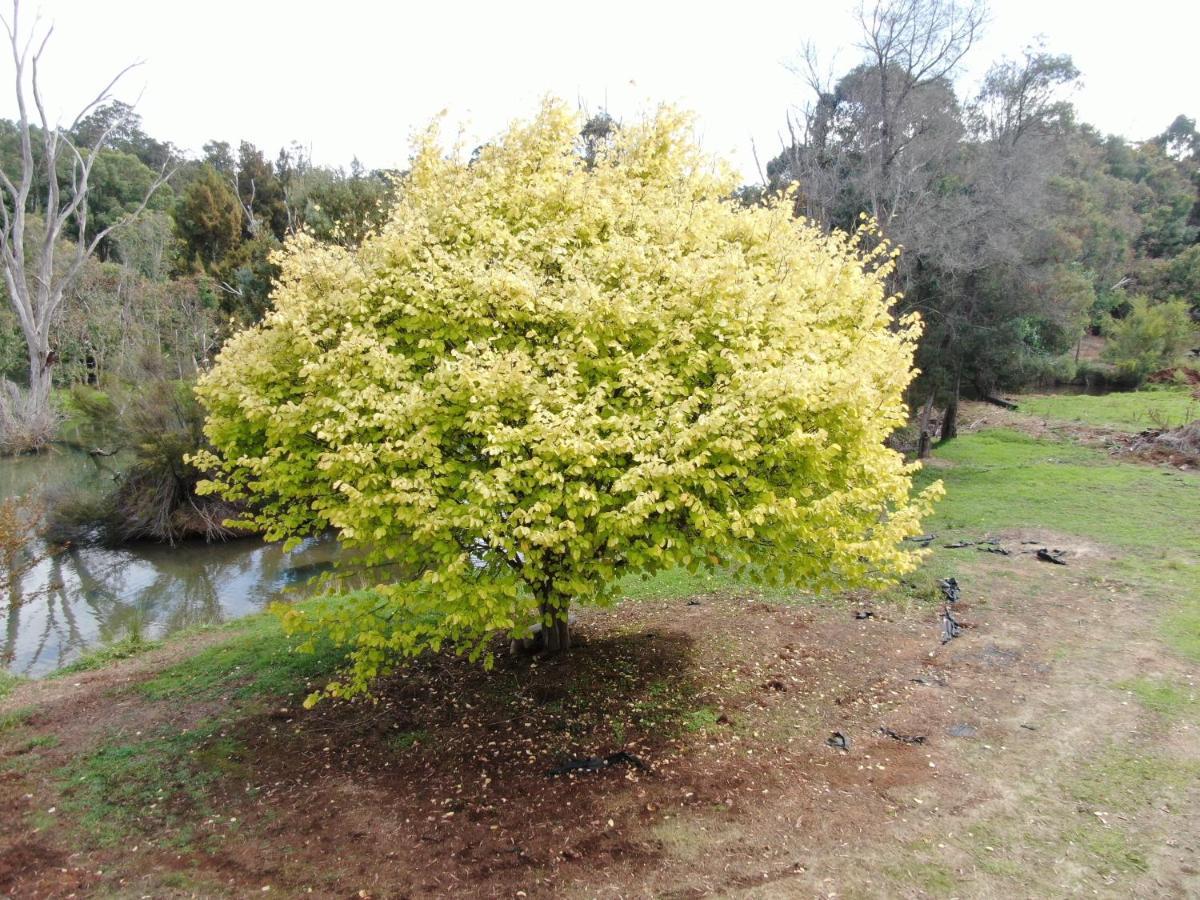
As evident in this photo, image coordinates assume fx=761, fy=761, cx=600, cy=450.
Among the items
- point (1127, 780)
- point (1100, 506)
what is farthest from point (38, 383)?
point (1100, 506)

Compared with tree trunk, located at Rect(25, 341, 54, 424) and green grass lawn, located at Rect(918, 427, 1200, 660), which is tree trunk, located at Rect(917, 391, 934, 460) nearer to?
green grass lawn, located at Rect(918, 427, 1200, 660)

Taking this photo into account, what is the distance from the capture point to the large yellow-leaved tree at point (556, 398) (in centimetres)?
566

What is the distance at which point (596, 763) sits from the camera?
22.1 ft

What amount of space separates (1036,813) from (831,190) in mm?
15923

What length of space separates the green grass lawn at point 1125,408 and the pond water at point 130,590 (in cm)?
2492

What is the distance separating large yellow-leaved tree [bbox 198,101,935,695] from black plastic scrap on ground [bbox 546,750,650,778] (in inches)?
51.8

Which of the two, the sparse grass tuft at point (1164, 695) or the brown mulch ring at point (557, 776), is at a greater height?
the brown mulch ring at point (557, 776)

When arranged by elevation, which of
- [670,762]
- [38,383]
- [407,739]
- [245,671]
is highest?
[38,383]

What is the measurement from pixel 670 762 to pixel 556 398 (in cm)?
344

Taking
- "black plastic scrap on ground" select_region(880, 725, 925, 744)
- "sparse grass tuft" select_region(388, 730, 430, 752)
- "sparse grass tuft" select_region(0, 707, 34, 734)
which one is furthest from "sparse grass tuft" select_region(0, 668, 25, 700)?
"black plastic scrap on ground" select_region(880, 725, 925, 744)

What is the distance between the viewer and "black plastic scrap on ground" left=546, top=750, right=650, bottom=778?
261 inches

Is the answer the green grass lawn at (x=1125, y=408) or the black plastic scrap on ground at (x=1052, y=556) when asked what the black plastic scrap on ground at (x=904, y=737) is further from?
the green grass lawn at (x=1125, y=408)

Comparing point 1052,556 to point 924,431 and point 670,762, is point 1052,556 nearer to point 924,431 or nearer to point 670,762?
point 924,431

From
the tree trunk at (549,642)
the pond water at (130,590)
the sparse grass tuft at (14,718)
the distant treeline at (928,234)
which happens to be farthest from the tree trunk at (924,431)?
the sparse grass tuft at (14,718)
